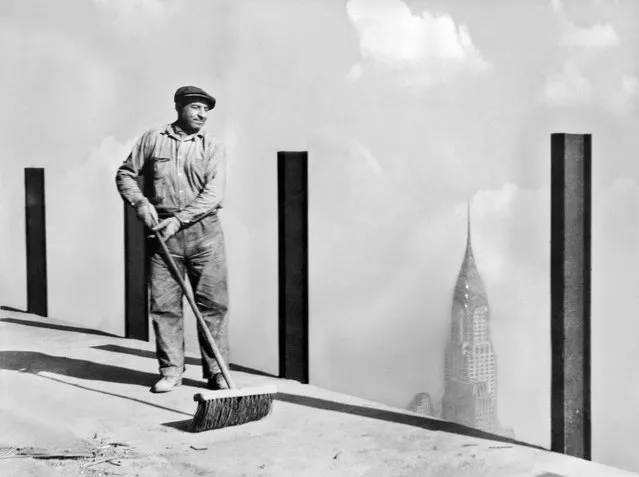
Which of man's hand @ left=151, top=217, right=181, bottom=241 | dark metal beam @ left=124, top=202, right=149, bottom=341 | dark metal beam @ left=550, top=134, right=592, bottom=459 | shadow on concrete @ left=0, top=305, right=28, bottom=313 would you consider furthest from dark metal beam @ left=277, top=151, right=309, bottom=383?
shadow on concrete @ left=0, top=305, right=28, bottom=313

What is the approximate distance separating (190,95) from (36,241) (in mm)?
4825

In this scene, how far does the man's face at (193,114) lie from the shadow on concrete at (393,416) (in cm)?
200

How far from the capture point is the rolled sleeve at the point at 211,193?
7.55m

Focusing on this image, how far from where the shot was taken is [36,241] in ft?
38.5

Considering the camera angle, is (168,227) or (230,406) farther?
(168,227)

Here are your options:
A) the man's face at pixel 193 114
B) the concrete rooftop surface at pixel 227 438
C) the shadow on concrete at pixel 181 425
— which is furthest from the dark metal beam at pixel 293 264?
the shadow on concrete at pixel 181 425

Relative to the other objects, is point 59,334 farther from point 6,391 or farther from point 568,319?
point 568,319

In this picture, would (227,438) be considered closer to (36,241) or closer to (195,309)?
(195,309)

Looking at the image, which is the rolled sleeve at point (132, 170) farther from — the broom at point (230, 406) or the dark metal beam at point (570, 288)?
the dark metal beam at point (570, 288)

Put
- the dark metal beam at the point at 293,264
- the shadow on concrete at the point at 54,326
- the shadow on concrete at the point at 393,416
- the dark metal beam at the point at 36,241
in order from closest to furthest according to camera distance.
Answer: the shadow on concrete at the point at 393,416
the dark metal beam at the point at 293,264
the shadow on concrete at the point at 54,326
the dark metal beam at the point at 36,241

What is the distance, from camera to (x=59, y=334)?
1050 cm

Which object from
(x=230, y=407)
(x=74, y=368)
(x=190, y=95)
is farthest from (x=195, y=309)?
(x=74, y=368)

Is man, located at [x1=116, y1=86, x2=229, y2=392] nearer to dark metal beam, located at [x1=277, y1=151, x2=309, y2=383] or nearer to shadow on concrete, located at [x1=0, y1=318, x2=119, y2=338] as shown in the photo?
dark metal beam, located at [x1=277, y1=151, x2=309, y2=383]

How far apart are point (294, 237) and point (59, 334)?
131 inches
